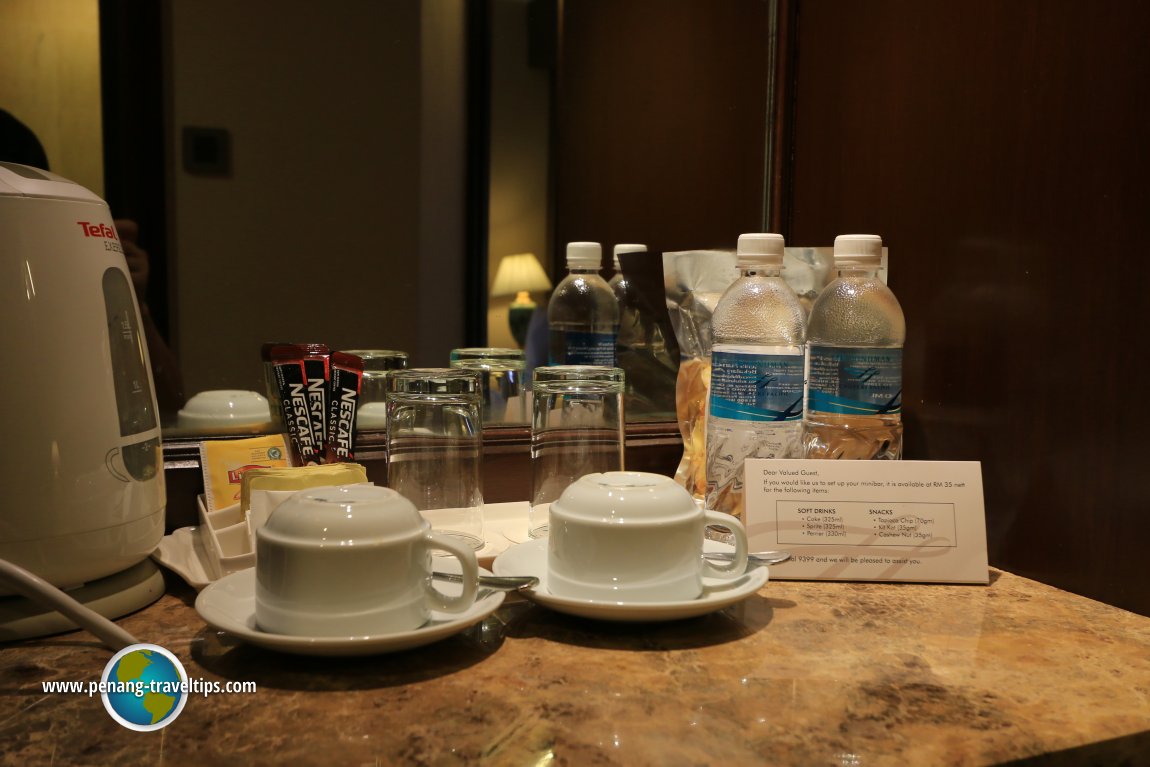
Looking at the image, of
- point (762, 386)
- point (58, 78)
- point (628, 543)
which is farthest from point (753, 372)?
point (58, 78)

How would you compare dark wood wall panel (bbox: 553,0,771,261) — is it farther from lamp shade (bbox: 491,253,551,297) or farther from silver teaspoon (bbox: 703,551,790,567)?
silver teaspoon (bbox: 703,551,790,567)

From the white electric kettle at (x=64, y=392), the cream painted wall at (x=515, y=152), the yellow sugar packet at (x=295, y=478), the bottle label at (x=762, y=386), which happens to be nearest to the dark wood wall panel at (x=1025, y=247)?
the bottle label at (x=762, y=386)

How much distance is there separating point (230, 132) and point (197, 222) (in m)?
0.11

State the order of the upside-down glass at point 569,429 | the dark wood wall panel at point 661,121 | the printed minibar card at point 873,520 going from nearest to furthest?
the printed minibar card at point 873,520, the upside-down glass at point 569,429, the dark wood wall panel at point 661,121

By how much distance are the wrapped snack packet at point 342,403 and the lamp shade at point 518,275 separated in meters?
0.32

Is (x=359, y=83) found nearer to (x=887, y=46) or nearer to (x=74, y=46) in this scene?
(x=74, y=46)

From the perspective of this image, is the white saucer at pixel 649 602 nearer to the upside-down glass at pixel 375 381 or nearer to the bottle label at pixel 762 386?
the bottle label at pixel 762 386

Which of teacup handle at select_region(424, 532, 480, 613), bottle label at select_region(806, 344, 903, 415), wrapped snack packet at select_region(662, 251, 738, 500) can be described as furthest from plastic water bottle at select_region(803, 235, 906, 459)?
teacup handle at select_region(424, 532, 480, 613)

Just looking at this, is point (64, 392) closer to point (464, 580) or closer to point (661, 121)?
point (464, 580)

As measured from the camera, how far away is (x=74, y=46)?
37.4 inches

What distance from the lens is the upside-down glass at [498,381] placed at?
1.16 metres

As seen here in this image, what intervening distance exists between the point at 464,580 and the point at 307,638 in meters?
0.12

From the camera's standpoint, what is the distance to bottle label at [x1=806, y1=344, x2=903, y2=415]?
36.9 inches

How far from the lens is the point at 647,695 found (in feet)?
1.98
